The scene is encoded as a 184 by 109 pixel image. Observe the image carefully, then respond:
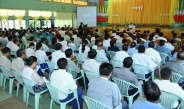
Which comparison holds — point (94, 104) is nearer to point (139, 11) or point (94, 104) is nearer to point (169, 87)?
point (169, 87)

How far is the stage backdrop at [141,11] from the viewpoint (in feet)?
48.5

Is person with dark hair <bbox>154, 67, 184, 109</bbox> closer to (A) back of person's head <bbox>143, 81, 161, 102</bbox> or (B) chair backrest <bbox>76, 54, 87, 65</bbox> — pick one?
(A) back of person's head <bbox>143, 81, 161, 102</bbox>

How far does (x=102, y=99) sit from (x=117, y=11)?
15804 millimetres

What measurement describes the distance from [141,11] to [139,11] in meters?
0.18

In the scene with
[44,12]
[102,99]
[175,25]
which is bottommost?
[102,99]

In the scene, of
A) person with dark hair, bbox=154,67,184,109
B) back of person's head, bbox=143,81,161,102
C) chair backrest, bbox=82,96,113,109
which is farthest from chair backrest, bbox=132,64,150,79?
back of person's head, bbox=143,81,161,102

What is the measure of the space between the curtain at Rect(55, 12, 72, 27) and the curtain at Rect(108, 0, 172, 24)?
12.8ft

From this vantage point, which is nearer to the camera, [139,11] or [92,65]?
[92,65]

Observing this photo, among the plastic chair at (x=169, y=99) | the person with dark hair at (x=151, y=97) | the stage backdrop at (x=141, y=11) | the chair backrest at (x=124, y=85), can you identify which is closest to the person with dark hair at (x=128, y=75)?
the chair backrest at (x=124, y=85)

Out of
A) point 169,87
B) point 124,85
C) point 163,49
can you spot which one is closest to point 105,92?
point 124,85

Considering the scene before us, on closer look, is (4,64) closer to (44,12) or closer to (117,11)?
(44,12)

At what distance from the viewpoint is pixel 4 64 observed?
422cm

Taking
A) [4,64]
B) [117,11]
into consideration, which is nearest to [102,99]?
[4,64]

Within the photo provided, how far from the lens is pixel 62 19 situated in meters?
17.1
